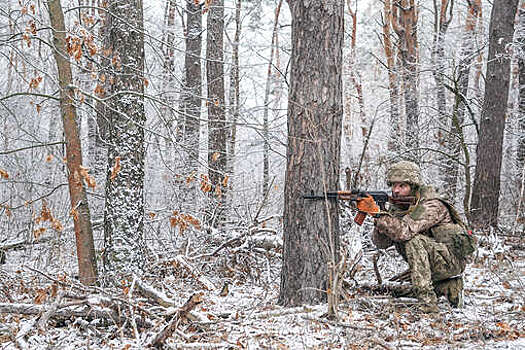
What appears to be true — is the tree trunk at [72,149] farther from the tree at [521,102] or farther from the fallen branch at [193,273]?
the tree at [521,102]

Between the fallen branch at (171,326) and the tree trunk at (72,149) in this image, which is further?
the tree trunk at (72,149)

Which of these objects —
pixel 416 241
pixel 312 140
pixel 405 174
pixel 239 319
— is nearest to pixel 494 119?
pixel 405 174

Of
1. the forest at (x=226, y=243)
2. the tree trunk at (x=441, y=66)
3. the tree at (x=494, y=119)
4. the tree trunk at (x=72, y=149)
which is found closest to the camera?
the forest at (x=226, y=243)

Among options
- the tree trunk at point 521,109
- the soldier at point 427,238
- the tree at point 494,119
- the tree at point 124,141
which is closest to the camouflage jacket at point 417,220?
the soldier at point 427,238

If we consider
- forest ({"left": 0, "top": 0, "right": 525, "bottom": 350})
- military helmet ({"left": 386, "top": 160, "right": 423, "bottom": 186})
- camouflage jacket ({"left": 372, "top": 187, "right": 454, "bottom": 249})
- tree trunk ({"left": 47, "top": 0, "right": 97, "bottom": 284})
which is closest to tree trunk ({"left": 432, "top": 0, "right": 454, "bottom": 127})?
forest ({"left": 0, "top": 0, "right": 525, "bottom": 350})

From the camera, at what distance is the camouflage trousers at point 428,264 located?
4.68 meters

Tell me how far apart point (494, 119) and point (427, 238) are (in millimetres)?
5090

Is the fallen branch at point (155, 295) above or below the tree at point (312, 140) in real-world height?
below

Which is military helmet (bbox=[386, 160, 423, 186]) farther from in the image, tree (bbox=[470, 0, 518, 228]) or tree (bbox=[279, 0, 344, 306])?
tree (bbox=[470, 0, 518, 228])

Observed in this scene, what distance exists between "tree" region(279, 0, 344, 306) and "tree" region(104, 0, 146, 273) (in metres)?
2.06

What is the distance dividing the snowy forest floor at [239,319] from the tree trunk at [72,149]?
2.02ft

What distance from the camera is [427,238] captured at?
15.9 ft

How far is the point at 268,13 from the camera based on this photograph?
21406 mm

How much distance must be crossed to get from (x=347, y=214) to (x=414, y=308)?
260cm
